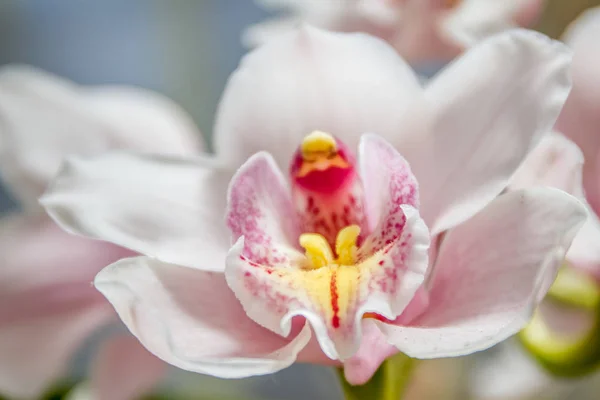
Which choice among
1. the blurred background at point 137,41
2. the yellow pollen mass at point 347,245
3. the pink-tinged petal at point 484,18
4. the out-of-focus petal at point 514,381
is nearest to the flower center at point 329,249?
the yellow pollen mass at point 347,245

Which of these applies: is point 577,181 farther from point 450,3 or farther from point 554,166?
Answer: point 450,3

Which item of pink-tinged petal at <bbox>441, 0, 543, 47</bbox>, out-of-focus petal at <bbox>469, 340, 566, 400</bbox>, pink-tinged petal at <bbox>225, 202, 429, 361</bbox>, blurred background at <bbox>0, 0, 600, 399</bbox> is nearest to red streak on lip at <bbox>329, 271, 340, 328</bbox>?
pink-tinged petal at <bbox>225, 202, 429, 361</bbox>

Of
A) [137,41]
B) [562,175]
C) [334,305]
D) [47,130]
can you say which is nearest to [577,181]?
[562,175]

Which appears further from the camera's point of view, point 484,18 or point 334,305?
point 484,18

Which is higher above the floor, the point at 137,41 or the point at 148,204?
the point at 148,204

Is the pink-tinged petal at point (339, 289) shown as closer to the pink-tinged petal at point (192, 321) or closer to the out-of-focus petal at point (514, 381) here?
the pink-tinged petal at point (192, 321)

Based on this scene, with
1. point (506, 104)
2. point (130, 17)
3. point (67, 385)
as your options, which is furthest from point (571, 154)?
point (130, 17)

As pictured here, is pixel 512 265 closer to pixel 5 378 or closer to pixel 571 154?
pixel 571 154
